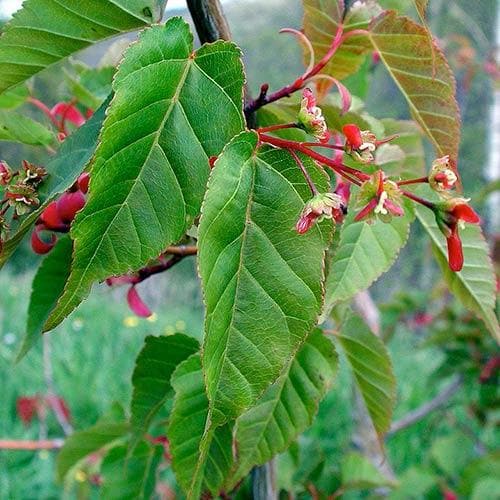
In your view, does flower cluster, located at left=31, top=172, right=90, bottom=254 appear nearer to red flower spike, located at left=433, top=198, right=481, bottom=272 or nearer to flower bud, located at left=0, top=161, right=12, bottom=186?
flower bud, located at left=0, top=161, right=12, bottom=186

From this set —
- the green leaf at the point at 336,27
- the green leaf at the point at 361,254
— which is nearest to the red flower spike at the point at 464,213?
the green leaf at the point at 361,254

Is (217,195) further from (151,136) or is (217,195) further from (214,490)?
(214,490)

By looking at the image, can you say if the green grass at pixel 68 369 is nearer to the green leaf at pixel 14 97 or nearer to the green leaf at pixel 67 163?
the green leaf at pixel 14 97

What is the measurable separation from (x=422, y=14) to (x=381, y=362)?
30 centimetres

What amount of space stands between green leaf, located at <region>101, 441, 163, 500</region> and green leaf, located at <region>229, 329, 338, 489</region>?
0.20 metres

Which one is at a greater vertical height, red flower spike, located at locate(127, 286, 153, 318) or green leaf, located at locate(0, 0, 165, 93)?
green leaf, located at locate(0, 0, 165, 93)

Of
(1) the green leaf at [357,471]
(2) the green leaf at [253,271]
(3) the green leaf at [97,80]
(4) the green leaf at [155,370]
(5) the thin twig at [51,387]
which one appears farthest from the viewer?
(5) the thin twig at [51,387]

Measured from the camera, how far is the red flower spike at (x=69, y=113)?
623 mm

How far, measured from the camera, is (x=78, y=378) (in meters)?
2.97

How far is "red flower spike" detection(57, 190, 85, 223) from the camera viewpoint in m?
0.45

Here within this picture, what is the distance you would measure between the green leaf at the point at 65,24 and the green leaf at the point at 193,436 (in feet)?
0.73

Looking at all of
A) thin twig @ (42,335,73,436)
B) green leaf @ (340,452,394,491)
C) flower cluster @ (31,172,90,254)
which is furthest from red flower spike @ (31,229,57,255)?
thin twig @ (42,335,73,436)

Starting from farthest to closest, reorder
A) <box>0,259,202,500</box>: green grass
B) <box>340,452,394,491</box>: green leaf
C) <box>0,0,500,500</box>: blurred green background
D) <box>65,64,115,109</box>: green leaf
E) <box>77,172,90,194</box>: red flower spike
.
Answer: <box>0,259,202,500</box>: green grass → <box>0,0,500,500</box>: blurred green background → <box>340,452,394,491</box>: green leaf → <box>65,64,115,109</box>: green leaf → <box>77,172,90,194</box>: red flower spike

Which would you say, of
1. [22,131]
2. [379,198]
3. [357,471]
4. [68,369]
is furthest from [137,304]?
[68,369]
